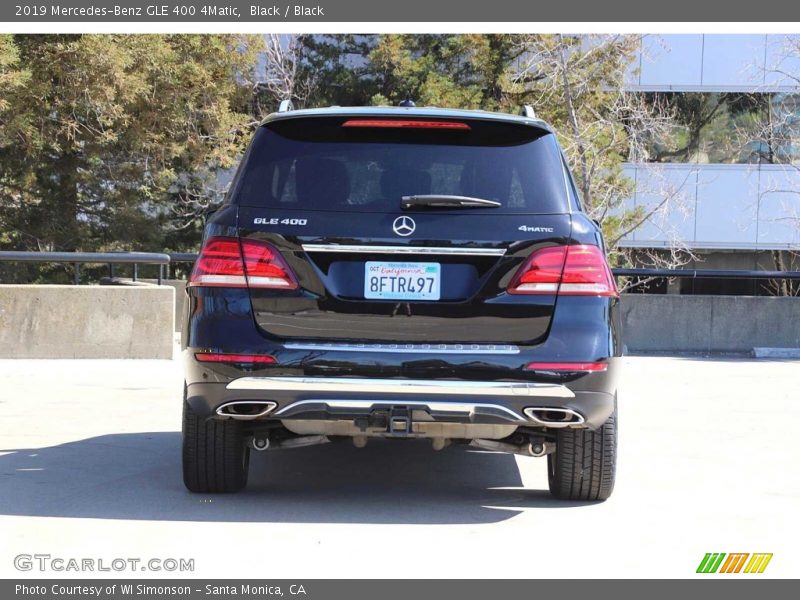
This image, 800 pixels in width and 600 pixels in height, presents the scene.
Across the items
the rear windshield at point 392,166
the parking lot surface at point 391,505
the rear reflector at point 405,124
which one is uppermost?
the rear reflector at point 405,124

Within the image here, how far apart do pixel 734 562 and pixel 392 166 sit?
2.37m

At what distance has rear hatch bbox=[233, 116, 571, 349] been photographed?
5.52 metres

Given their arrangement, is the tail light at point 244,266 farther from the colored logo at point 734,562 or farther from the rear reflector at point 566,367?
the colored logo at point 734,562

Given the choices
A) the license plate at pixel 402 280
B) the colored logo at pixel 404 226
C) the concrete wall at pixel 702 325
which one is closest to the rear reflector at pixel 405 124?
the colored logo at pixel 404 226

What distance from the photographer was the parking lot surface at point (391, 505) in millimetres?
5000

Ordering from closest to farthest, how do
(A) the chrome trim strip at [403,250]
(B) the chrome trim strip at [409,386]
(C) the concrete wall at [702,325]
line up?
(B) the chrome trim strip at [409,386] → (A) the chrome trim strip at [403,250] → (C) the concrete wall at [702,325]

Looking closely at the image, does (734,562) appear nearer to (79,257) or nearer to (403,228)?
(403,228)

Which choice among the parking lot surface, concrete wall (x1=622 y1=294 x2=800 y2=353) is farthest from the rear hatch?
concrete wall (x1=622 y1=294 x2=800 y2=353)

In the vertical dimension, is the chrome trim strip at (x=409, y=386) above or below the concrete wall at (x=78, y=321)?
above

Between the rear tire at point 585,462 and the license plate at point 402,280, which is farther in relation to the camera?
the rear tire at point 585,462

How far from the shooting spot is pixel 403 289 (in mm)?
5547

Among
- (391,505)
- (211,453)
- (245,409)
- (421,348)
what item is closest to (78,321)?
(211,453)

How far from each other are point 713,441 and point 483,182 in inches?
151

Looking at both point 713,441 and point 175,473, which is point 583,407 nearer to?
point 175,473
